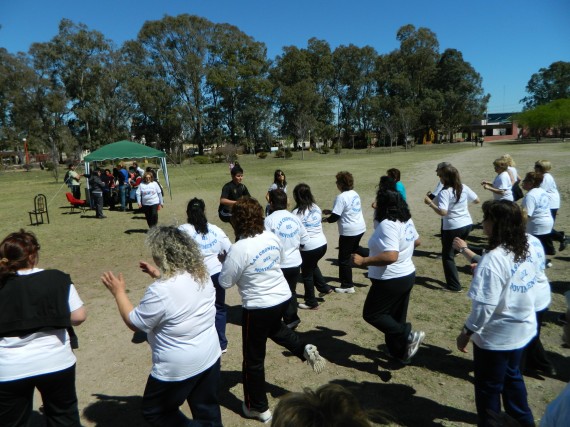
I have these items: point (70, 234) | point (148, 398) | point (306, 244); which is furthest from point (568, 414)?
point (70, 234)

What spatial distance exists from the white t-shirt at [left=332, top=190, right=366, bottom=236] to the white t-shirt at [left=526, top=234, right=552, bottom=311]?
10.0 feet

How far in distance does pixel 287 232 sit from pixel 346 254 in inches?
83.4

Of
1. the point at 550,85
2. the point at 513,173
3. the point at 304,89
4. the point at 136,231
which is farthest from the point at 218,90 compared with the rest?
the point at 550,85

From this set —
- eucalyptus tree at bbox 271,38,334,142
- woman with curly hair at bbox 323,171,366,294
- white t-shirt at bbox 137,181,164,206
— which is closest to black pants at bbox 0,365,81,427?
woman with curly hair at bbox 323,171,366,294

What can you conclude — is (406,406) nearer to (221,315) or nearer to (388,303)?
(388,303)

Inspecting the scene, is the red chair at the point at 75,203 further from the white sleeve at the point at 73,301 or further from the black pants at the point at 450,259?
the white sleeve at the point at 73,301

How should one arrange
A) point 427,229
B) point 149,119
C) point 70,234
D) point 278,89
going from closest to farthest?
point 427,229 → point 70,234 → point 149,119 → point 278,89

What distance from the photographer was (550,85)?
9756 cm

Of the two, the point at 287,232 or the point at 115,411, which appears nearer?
the point at 115,411

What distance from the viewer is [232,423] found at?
3451mm

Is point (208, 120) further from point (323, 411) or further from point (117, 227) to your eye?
point (323, 411)

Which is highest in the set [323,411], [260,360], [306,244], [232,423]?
[323,411]

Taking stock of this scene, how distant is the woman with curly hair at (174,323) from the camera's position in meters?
2.54

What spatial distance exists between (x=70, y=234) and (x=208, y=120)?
151 ft
